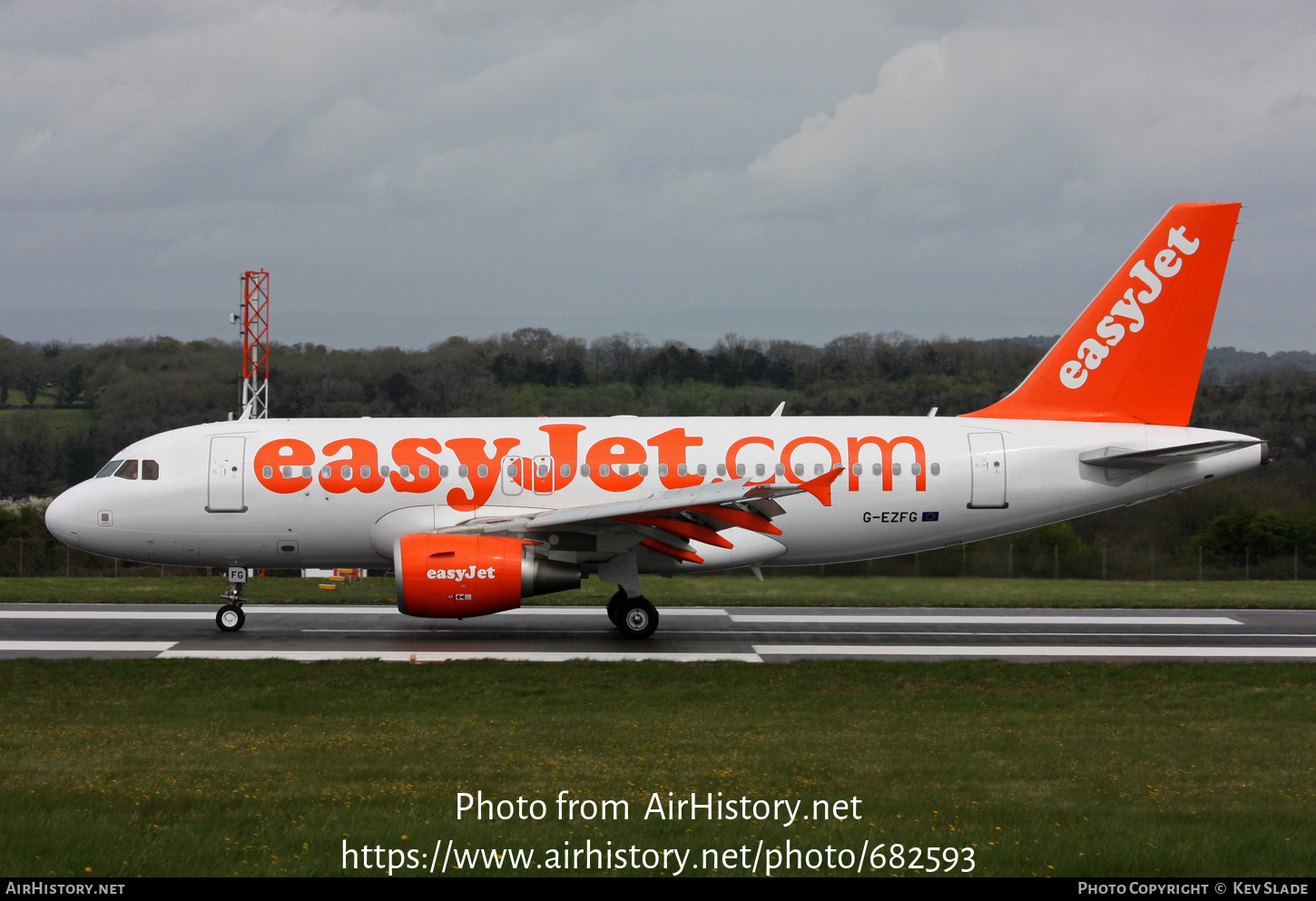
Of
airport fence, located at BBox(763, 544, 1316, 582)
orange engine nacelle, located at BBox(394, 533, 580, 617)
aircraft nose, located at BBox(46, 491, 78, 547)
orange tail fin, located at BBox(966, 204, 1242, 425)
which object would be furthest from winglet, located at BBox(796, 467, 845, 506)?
aircraft nose, located at BBox(46, 491, 78, 547)

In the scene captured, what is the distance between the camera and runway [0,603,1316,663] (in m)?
18.2

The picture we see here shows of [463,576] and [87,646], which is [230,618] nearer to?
[87,646]

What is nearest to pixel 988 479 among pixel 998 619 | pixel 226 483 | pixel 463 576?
pixel 998 619

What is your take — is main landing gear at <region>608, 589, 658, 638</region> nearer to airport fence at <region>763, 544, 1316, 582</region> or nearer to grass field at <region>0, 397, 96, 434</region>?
airport fence at <region>763, 544, 1316, 582</region>

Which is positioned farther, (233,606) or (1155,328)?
(1155,328)

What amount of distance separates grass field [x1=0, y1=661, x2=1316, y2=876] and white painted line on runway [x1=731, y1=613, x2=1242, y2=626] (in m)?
5.76

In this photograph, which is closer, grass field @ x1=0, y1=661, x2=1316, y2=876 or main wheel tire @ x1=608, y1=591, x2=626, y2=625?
grass field @ x1=0, y1=661, x2=1316, y2=876

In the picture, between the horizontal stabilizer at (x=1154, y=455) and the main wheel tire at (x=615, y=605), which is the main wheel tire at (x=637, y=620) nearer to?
the main wheel tire at (x=615, y=605)

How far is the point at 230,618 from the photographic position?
20672 mm

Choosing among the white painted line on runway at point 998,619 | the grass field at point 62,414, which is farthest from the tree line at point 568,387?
the white painted line on runway at point 998,619

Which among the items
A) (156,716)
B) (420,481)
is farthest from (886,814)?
(420,481)

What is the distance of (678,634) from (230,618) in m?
8.17
